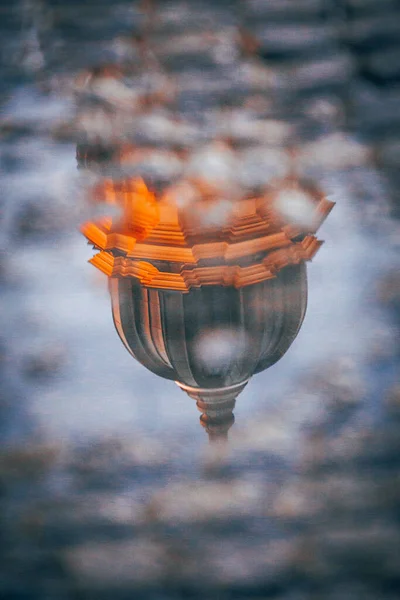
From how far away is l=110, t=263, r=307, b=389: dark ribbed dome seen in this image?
0.99 meters

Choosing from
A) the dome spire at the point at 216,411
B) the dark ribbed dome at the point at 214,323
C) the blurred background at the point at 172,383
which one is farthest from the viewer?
the dark ribbed dome at the point at 214,323

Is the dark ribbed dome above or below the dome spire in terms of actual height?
above

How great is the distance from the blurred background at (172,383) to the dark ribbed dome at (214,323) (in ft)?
0.08

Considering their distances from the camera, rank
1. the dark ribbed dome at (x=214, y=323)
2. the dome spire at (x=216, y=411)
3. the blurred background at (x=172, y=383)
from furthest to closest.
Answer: the dark ribbed dome at (x=214, y=323)
the dome spire at (x=216, y=411)
the blurred background at (x=172, y=383)

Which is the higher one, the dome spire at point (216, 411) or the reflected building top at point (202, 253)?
the reflected building top at point (202, 253)

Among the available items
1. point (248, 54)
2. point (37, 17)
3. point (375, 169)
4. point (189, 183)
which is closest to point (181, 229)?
point (189, 183)

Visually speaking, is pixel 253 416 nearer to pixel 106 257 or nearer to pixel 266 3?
pixel 106 257

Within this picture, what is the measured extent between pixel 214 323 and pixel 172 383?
5.1 inches

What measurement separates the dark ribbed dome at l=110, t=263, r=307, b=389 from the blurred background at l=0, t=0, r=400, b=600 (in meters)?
0.02

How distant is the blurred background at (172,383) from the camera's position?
69 cm

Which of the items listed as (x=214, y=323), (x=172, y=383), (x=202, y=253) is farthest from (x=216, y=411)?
(x=202, y=253)

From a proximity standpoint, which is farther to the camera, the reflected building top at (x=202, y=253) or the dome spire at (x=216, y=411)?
the reflected building top at (x=202, y=253)

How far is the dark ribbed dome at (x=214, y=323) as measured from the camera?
99 centimetres

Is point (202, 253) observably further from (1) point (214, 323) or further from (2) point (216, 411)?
(2) point (216, 411)
